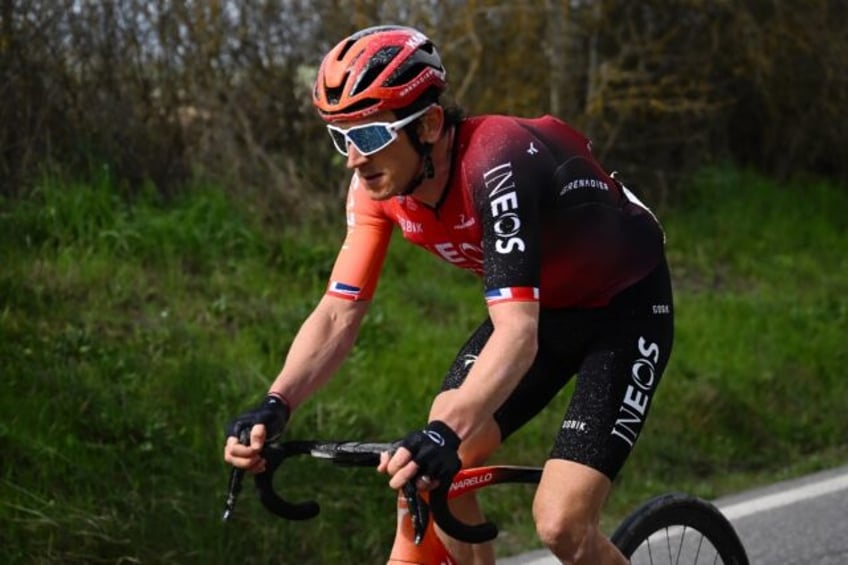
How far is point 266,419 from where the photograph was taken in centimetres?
417

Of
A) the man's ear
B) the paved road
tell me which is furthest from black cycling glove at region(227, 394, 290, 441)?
the paved road

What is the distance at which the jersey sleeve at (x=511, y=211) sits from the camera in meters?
4.18

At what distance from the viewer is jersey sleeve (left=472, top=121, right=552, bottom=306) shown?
4180mm

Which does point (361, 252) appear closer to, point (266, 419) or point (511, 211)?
point (511, 211)

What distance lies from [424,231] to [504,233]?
430 mm

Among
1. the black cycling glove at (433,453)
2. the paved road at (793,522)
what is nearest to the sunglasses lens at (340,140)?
the black cycling glove at (433,453)

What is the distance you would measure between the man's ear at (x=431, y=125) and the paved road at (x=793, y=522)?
2677 millimetres

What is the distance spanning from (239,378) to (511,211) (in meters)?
3.70

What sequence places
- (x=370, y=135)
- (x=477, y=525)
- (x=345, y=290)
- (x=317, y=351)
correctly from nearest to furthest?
(x=477, y=525), (x=370, y=135), (x=317, y=351), (x=345, y=290)

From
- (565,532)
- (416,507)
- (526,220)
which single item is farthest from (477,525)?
(526,220)

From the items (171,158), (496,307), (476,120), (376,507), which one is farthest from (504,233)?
(171,158)

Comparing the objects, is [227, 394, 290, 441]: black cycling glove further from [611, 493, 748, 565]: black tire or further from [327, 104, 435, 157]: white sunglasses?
[611, 493, 748, 565]: black tire

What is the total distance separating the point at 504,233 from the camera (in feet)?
13.9

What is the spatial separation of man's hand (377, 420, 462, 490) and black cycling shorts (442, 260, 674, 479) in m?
0.79
